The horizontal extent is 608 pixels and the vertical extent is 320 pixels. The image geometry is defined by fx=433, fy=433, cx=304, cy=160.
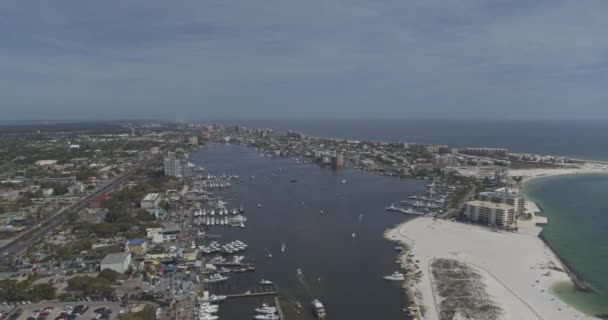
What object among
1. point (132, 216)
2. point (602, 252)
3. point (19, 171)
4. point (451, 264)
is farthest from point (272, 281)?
point (19, 171)

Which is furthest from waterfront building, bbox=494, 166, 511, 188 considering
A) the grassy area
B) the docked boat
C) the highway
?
the highway

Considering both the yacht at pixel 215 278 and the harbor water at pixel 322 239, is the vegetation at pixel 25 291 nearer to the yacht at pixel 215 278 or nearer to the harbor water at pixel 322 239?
the yacht at pixel 215 278

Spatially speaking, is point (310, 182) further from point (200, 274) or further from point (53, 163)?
point (53, 163)

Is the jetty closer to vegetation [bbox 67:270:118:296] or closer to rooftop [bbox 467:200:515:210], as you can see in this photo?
vegetation [bbox 67:270:118:296]

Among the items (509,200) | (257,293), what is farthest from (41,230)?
(509,200)

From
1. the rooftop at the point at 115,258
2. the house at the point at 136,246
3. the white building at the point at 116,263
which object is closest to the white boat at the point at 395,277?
the white building at the point at 116,263

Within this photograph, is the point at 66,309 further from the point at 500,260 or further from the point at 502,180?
the point at 502,180
